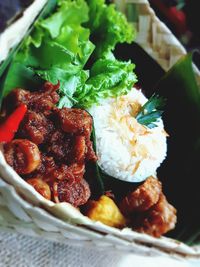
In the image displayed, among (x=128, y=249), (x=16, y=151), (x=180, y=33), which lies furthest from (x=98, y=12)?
(x=180, y=33)

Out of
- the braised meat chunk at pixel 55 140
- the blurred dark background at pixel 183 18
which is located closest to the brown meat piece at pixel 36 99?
the braised meat chunk at pixel 55 140

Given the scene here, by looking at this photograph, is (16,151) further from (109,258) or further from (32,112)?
(109,258)

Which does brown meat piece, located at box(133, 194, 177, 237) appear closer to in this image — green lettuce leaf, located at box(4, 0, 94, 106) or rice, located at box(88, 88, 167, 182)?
rice, located at box(88, 88, 167, 182)

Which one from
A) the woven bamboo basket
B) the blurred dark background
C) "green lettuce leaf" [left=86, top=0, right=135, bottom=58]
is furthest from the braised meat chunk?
the blurred dark background

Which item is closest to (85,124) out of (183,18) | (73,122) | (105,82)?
(73,122)

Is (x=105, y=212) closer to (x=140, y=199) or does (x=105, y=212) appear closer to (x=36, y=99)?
(x=140, y=199)
